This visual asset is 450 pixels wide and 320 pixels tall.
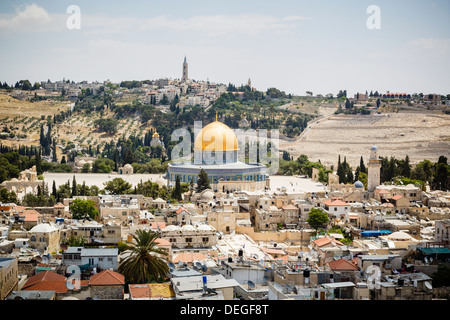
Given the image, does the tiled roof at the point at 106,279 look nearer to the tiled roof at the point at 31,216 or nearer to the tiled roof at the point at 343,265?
the tiled roof at the point at 343,265

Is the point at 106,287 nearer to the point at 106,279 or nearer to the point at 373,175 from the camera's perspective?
the point at 106,279

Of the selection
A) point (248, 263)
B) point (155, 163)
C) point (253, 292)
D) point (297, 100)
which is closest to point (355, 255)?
point (248, 263)

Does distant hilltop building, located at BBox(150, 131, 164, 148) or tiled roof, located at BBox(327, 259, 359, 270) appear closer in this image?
tiled roof, located at BBox(327, 259, 359, 270)

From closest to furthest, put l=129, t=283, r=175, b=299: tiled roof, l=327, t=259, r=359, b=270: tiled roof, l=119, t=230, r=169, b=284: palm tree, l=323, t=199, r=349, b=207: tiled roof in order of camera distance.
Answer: l=129, t=283, r=175, b=299: tiled roof < l=119, t=230, r=169, b=284: palm tree < l=327, t=259, r=359, b=270: tiled roof < l=323, t=199, r=349, b=207: tiled roof

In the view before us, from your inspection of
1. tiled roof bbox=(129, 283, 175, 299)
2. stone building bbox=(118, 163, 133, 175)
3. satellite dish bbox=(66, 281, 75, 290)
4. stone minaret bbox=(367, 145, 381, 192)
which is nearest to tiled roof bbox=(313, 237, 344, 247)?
tiled roof bbox=(129, 283, 175, 299)

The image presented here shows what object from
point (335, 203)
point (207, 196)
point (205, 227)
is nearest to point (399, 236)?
point (335, 203)

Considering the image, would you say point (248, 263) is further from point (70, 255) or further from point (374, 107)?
point (374, 107)

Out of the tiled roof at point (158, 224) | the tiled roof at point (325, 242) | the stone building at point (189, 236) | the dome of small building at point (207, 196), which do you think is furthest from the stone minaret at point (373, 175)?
the tiled roof at point (158, 224)

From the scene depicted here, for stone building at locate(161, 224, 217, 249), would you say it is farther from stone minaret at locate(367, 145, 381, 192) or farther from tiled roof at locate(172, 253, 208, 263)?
stone minaret at locate(367, 145, 381, 192)

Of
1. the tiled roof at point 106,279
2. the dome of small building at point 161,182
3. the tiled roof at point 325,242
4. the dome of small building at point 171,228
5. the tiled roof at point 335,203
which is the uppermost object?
the tiled roof at point 106,279

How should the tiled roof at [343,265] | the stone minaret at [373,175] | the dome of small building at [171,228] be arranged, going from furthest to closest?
the stone minaret at [373,175], the dome of small building at [171,228], the tiled roof at [343,265]
